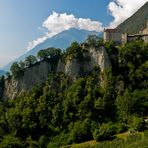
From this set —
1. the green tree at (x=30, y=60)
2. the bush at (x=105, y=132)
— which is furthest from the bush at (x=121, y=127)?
the green tree at (x=30, y=60)

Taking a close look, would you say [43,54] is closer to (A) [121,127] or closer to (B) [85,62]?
(B) [85,62]

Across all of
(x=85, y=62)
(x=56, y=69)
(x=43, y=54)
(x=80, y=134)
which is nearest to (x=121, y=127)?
(x=80, y=134)

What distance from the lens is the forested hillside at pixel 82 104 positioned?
3644 inches

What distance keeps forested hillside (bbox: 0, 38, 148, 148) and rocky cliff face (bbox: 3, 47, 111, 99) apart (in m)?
1.15

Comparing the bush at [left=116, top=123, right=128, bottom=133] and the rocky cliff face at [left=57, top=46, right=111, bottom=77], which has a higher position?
the rocky cliff face at [left=57, top=46, right=111, bottom=77]

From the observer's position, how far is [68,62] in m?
108

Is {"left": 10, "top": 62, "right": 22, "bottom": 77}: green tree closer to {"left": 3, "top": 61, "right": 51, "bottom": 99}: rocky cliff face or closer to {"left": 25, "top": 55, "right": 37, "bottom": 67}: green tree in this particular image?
{"left": 3, "top": 61, "right": 51, "bottom": 99}: rocky cliff face

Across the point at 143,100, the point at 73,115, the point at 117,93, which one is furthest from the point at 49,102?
the point at 143,100

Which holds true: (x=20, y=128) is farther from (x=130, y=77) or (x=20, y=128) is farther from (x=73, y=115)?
(x=130, y=77)

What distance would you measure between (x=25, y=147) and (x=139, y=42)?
36.5m

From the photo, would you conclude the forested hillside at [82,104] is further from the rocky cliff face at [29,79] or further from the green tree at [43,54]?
the green tree at [43,54]

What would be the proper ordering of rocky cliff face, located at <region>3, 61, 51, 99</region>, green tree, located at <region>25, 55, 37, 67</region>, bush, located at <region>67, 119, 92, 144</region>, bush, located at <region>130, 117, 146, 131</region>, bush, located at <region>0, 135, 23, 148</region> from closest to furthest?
bush, located at <region>130, 117, 146, 131</region> < bush, located at <region>67, 119, 92, 144</region> < bush, located at <region>0, 135, 23, 148</region> < rocky cliff face, located at <region>3, 61, 51, 99</region> < green tree, located at <region>25, 55, 37, 67</region>

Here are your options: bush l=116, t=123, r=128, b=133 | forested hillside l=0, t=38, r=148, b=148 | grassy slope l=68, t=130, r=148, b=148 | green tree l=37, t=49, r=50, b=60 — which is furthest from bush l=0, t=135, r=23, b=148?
green tree l=37, t=49, r=50, b=60

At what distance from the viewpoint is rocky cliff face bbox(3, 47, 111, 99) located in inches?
4154
